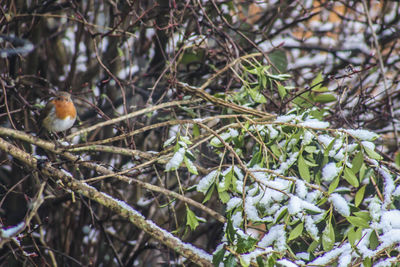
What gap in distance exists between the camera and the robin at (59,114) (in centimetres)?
277

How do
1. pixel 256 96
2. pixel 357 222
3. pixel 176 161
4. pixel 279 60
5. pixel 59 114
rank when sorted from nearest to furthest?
pixel 357 222, pixel 176 161, pixel 256 96, pixel 59 114, pixel 279 60

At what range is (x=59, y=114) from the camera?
109 inches

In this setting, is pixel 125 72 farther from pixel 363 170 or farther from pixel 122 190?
pixel 363 170

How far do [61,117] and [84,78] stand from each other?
1.08 metres

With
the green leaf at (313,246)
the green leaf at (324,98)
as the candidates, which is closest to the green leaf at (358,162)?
the green leaf at (313,246)

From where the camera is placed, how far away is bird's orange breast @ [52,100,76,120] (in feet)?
9.06

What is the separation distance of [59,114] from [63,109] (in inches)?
1.8

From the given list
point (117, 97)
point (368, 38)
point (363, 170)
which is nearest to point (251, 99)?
point (363, 170)

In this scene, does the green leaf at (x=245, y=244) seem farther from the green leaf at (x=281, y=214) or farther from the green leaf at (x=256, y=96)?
the green leaf at (x=256, y=96)

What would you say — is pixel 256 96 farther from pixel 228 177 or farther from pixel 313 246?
pixel 313 246

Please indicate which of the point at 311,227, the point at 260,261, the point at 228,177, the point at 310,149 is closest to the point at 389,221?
the point at 311,227

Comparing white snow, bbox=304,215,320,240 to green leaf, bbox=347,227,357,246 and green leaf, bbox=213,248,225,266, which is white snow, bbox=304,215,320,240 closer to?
green leaf, bbox=347,227,357,246

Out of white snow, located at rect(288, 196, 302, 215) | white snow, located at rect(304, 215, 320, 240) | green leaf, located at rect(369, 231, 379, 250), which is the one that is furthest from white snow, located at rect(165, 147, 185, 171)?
green leaf, located at rect(369, 231, 379, 250)

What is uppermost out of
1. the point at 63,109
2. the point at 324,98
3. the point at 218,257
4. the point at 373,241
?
the point at 324,98
